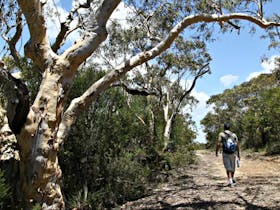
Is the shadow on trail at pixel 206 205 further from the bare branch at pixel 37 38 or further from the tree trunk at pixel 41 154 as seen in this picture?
the bare branch at pixel 37 38

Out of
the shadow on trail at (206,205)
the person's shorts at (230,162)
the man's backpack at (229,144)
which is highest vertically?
the man's backpack at (229,144)

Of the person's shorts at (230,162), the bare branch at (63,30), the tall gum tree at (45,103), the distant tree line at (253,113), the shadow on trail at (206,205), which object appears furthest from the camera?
the distant tree line at (253,113)

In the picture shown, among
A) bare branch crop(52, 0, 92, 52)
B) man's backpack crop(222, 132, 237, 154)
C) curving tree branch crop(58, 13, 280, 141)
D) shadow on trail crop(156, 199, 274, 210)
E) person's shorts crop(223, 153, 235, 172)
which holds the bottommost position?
shadow on trail crop(156, 199, 274, 210)

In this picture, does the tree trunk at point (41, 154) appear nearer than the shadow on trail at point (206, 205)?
Yes

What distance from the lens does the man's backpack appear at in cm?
1024

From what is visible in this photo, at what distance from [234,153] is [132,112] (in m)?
3.17

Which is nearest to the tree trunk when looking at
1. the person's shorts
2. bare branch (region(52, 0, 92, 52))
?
bare branch (region(52, 0, 92, 52))

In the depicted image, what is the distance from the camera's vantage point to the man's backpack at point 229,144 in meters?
10.2

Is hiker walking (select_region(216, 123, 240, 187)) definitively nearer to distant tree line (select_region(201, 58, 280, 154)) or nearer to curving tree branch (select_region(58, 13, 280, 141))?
curving tree branch (select_region(58, 13, 280, 141))

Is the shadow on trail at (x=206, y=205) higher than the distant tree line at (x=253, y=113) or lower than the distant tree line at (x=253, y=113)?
lower

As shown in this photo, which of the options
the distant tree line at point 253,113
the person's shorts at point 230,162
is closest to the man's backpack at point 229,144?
the person's shorts at point 230,162

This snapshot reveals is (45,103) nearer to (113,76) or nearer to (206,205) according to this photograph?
(113,76)

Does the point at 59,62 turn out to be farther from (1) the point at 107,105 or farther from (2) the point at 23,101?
(1) the point at 107,105

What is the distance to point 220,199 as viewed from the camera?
882 centimetres
